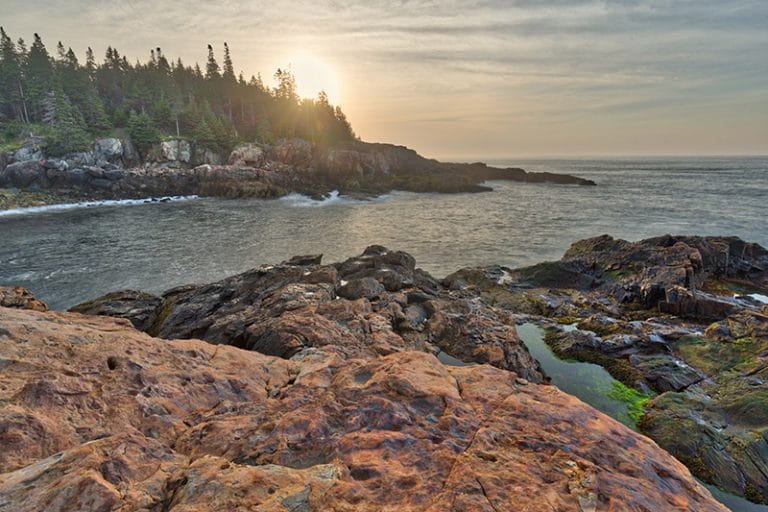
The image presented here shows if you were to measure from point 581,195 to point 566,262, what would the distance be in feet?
230

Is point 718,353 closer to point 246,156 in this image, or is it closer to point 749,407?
Result: point 749,407

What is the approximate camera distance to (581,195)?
293 feet

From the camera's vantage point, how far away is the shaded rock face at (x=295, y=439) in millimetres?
5258

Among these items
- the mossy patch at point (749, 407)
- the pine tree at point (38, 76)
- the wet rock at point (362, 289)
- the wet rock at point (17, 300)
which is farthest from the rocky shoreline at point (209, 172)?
the mossy patch at point (749, 407)

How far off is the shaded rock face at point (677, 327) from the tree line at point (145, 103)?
300ft

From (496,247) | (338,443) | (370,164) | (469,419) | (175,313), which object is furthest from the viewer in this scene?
(370,164)

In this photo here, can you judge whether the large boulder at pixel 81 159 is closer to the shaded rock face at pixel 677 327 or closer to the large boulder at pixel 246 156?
the large boulder at pixel 246 156

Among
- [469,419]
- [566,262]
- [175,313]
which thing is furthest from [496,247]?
[469,419]

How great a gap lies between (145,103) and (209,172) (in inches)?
1912

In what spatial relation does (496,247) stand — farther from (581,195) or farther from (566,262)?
(581,195)

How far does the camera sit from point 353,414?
7.31 m

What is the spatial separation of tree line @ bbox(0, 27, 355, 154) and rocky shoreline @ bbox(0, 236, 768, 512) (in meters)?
88.5

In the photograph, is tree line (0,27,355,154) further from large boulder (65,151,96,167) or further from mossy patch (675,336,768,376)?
mossy patch (675,336,768,376)

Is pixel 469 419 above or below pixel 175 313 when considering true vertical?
above
